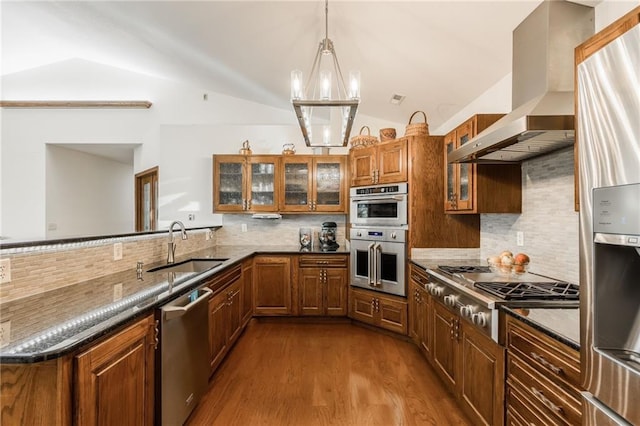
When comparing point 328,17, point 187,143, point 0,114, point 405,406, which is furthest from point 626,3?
point 0,114

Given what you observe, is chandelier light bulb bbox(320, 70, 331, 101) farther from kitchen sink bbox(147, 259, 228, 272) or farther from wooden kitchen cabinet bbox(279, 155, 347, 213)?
wooden kitchen cabinet bbox(279, 155, 347, 213)

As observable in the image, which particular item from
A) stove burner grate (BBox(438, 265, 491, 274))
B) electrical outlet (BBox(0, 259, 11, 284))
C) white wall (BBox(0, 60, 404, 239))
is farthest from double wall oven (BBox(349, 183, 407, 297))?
electrical outlet (BBox(0, 259, 11, 284))

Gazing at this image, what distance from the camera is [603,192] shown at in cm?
86

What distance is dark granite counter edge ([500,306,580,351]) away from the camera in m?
1.06

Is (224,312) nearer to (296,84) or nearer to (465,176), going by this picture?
(296,84)

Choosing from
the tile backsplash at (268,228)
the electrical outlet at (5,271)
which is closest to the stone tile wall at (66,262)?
the electrical outlet at (5,271)

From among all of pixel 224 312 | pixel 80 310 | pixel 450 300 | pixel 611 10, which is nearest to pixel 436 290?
pixel 450 300

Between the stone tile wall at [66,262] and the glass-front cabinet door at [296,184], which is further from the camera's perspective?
the glass-front cabinet door at [296,184]

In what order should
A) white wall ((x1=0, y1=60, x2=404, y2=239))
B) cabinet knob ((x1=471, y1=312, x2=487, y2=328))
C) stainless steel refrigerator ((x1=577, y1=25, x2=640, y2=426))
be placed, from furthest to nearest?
white wall ((x1=0, y1=60, x2=404, y2=239)) < cabinet knob ((x1=471, y1=312, x2=487, y2=328)) < stainless steel refrigerator ((x1=577, y1=25, x2=640, y2=426))

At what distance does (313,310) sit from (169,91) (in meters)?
4.23

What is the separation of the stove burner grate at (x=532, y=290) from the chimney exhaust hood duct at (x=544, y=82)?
2.75 ft

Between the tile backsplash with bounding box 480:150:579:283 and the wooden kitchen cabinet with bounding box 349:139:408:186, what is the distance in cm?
108

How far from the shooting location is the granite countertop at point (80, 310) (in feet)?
3.09

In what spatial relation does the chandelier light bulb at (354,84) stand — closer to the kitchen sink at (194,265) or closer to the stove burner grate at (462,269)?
the stove burner grate at (462,269)
